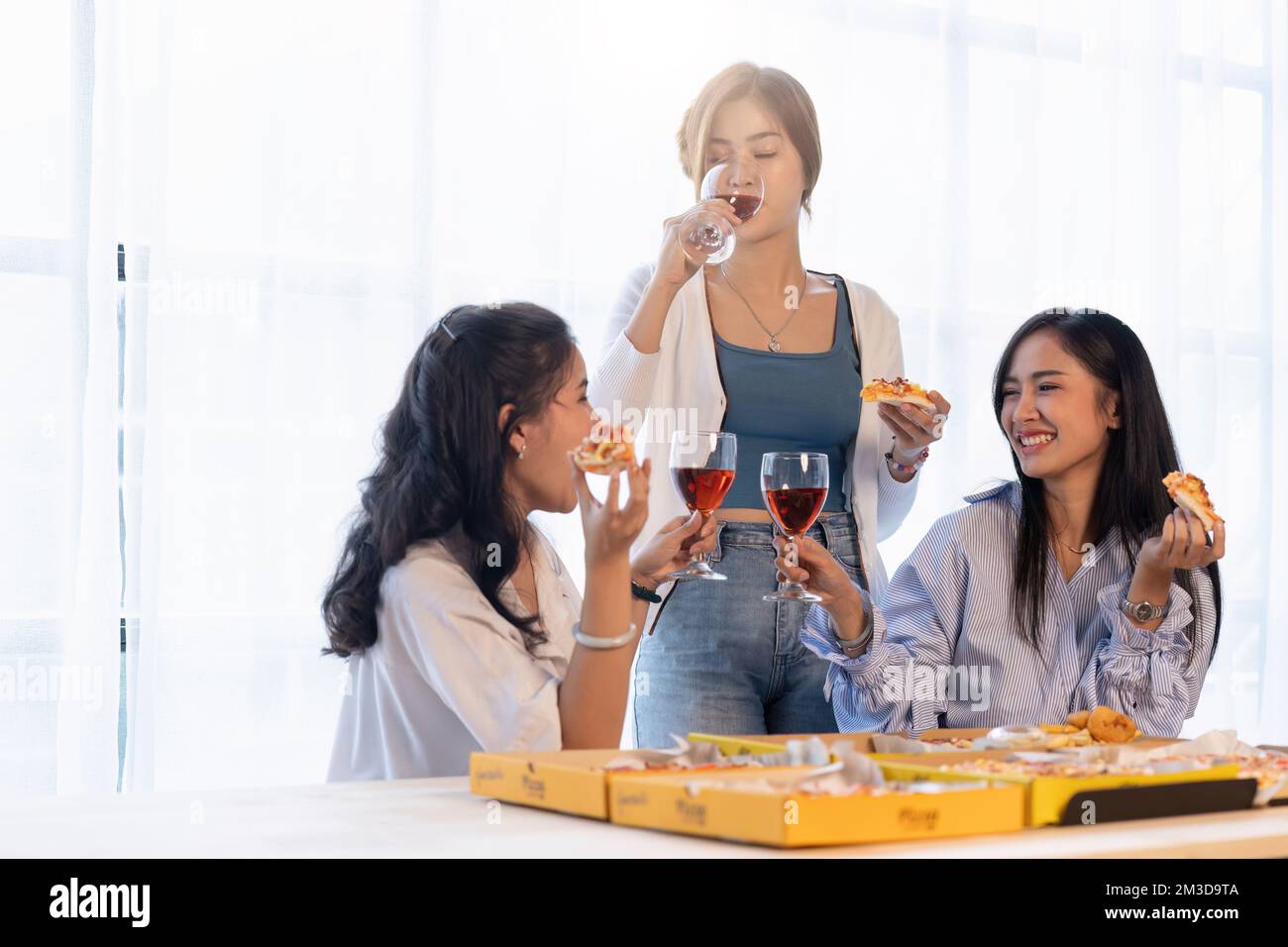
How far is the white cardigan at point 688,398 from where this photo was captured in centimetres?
229

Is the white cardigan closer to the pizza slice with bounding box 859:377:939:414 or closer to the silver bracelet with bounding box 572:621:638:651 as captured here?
the pizza slice with bounding box 859:377:939:414

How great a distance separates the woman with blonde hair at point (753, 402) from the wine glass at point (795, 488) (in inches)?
16.7

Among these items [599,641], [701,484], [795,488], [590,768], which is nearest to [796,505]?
[795,488]

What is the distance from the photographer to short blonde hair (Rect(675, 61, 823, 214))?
2344mm

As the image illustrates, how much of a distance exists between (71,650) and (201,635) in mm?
285

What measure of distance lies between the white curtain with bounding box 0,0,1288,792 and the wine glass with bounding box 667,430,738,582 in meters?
1.56

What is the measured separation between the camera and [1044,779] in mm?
1058

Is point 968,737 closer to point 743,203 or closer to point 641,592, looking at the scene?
point 641,592

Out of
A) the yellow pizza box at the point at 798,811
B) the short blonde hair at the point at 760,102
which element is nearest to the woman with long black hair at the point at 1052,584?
the short blonde hair at the point at 760,102

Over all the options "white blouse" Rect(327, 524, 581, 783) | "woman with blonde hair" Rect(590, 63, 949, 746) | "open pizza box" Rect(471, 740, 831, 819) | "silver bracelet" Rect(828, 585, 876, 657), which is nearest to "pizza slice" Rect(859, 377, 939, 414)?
"woman with blonde hair" Rect(590, 63, 949, 746)

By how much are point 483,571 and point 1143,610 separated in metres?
0.95

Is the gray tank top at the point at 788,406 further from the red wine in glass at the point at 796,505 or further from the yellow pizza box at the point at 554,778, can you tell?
the yellow pizza box at the point at 554,778

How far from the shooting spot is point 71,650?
291 cm
